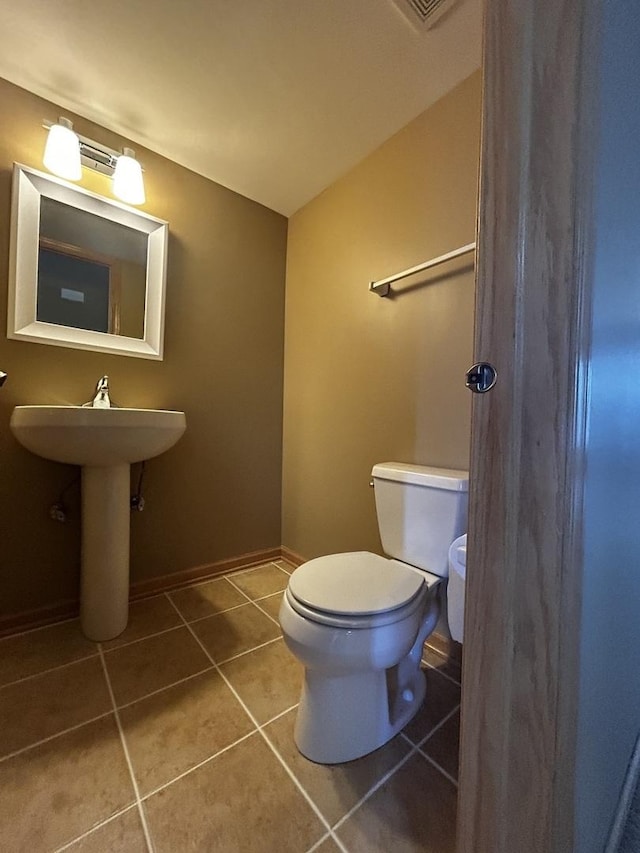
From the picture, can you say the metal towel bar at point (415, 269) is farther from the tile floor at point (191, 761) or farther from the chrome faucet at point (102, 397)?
the tile floor at point (191, 761)

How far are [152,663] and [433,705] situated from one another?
0.92 m

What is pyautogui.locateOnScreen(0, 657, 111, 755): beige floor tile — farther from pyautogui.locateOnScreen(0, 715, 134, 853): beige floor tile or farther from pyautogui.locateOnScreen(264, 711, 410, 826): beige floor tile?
pyautogui.locateOnScreen(264, 711, 410, 826): beige floor tile

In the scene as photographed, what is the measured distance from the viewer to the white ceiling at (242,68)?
3.43ft

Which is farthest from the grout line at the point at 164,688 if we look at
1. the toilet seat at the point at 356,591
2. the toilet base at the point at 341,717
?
the toilet seat at the point at 356,591

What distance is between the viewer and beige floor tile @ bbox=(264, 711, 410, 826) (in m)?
0.75

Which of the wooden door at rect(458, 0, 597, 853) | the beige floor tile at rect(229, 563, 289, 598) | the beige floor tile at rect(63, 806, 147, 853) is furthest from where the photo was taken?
the beige floor tile at rect(229, 563, 289, 598)

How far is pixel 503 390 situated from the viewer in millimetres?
418

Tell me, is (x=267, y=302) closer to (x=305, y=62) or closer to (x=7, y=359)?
(x=305, y=62)

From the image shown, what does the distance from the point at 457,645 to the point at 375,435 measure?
824 mm

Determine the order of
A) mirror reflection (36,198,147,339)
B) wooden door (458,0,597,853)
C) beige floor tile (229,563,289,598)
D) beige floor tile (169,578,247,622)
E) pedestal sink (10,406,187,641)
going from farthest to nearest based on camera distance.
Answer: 1. beige floor tile (229,563,289,598)
2. beige floor tile (169,578,247,622)
3. mirror reflection (36,198,147,339)
4. pedestal sink (10,406,187,641)
5. wooden door (458,0,597,853)

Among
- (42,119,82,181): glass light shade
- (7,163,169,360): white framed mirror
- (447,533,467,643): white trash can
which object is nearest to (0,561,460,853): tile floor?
(447,533,467,643): white trash can

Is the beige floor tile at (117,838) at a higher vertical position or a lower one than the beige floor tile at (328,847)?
lower

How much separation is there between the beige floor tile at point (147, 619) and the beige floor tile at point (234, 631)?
122mm

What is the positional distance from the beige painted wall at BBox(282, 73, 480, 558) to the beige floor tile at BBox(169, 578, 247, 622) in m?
0.43
